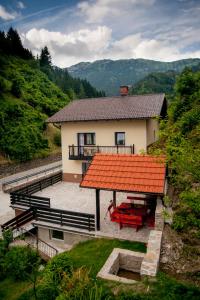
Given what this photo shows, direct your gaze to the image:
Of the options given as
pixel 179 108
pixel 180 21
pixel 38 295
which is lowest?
pixel 38 295

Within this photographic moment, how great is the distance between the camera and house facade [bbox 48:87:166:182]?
20656mm

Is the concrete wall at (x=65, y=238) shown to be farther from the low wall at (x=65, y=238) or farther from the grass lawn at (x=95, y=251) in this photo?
the grass lawn at (x=95, y=251)

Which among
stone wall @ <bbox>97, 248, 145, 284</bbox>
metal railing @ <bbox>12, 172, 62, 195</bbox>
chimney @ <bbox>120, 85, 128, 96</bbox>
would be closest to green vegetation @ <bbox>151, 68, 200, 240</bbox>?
stone wall @ <bbox>97, 248, 145, 284</bbox>

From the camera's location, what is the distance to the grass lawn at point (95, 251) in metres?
9.20

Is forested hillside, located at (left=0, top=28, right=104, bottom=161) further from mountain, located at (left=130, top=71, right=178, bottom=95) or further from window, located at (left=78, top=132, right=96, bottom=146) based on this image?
mountain, located at (left=130, top=71, right=178, bottom=95)

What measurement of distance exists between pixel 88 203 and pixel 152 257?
8.83 metres

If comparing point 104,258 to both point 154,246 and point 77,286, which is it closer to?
point 154,246

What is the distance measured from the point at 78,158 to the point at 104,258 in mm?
13088

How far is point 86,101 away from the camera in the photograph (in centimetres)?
2616

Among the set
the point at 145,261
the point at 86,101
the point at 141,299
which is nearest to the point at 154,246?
the point at 145,261

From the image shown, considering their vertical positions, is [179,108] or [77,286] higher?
[179,108]

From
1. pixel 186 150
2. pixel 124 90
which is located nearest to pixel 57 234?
pixel 186 150

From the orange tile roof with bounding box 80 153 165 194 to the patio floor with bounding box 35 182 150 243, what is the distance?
2466 millimetres

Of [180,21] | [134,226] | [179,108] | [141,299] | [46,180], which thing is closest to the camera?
[141,299]
